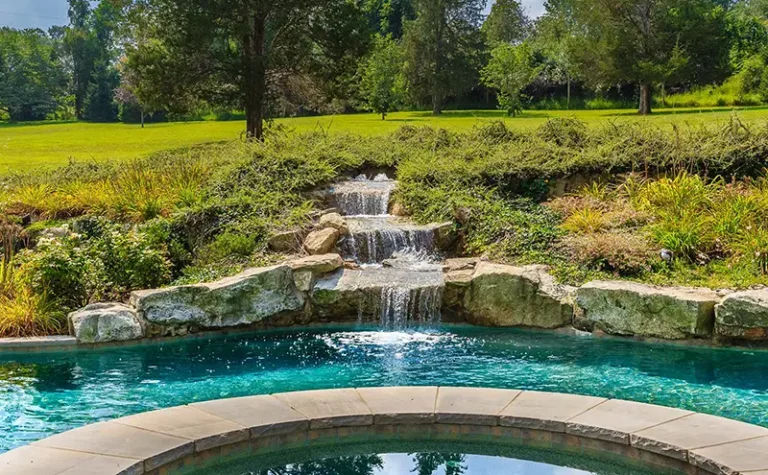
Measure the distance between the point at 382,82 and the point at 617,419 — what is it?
3026cm

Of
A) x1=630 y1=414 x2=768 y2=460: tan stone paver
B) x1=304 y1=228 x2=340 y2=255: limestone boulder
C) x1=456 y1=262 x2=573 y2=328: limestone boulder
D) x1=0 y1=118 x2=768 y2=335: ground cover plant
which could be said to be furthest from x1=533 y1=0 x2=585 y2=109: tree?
x1=630 y1=414 x2=768 y2=460: tan stone paver

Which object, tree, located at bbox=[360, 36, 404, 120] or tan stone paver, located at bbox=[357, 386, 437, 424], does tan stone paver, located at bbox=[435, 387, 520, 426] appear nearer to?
tan stone paver, located at bbox=[357, 386, 437, 424]

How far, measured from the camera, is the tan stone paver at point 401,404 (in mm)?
5344

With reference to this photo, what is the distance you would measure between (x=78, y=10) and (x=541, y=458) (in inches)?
4001

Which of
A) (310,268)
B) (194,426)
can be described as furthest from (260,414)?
(310,268)

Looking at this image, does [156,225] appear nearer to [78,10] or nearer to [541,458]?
[541,458]

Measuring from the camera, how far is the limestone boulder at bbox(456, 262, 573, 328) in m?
8.99

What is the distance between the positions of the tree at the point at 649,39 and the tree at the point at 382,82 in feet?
29.6

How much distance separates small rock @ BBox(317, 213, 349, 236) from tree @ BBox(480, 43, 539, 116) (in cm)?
2038

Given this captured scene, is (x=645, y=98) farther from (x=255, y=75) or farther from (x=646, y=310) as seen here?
(x=646, y=310)

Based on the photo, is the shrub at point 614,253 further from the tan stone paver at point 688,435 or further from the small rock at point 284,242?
the tan stone paver at point 688,435

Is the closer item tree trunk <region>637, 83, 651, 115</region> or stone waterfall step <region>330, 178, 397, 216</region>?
stone waterfall step <region>330, 178, 397, 216</region>

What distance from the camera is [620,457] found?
4949 mm

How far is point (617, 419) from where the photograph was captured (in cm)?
524
